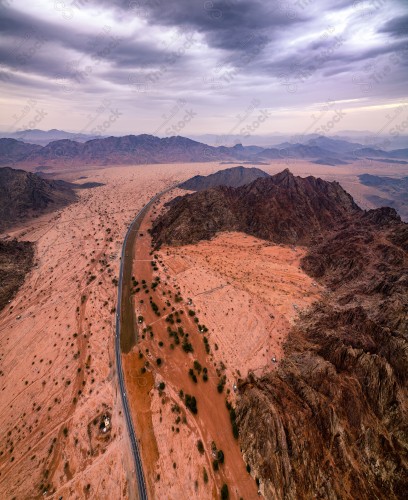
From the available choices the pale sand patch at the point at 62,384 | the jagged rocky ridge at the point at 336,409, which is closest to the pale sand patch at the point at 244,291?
the jagged rocky ridge at the point at 336,409

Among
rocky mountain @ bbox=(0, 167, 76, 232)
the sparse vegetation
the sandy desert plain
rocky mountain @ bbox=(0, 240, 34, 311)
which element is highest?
rocky mountain @ bbox=(0, 167, 76, 232)

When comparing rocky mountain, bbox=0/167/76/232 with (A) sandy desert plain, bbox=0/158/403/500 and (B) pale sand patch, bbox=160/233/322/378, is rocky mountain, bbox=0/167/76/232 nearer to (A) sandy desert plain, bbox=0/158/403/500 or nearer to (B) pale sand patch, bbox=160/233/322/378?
(A) sandy desert plain, bbox=0/158/403/500

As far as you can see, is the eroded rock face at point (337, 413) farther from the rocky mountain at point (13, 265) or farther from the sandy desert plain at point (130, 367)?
the rocky mountain at point (13, 265)

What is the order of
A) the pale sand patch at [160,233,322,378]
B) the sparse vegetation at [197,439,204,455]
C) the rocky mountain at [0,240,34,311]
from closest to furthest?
1. the sparse vegetation at [197,439,204,455]
2. the pale sand patch at [160,233,322,378]
3. the rocky mountain at [0,240,34,311]

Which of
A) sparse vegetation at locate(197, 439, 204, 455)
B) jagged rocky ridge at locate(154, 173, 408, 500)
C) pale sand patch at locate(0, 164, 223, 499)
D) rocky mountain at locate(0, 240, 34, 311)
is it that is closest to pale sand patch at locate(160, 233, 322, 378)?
jagged rocky ridge at locate(154, 173, 408, 500)

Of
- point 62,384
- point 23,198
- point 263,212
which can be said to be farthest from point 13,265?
point 263,212

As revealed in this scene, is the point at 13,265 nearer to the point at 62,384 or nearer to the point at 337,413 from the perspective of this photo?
the point at 62,384
